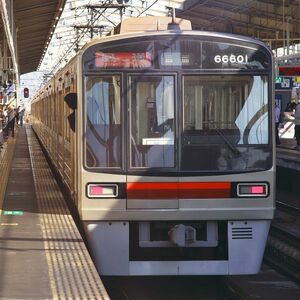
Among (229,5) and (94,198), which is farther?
(229,5)

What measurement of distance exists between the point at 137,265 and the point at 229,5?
604 inches

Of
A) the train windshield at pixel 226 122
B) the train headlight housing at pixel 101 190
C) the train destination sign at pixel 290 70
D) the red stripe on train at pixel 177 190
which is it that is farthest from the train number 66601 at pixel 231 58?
the train destination sign at pixel 290 70

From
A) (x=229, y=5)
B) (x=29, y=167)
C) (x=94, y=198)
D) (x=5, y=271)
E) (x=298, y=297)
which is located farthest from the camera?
(x=229, y=5)

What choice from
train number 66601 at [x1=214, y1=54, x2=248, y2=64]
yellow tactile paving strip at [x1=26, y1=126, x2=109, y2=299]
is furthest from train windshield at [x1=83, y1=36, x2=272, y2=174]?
yellow tactile paving strip at [x1=26, y1=126, x2=109, y2=299]

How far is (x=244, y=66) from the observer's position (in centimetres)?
618

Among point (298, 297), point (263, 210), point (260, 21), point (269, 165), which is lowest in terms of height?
point (298, 297)

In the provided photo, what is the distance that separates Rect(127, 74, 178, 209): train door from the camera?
19.8 feet

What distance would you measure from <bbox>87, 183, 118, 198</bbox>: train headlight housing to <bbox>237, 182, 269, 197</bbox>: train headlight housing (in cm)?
119

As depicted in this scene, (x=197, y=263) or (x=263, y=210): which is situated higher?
(x=263, y=210)

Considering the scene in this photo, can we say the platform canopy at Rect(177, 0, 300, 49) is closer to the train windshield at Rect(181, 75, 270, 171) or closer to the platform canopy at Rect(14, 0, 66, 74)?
the platform canopy at Rect(14, 0, 66, 74)

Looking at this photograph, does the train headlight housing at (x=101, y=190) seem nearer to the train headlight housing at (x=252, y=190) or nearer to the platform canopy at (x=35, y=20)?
the train headlight housing at (x=252, y=190)

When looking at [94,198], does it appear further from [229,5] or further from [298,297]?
[229,5]

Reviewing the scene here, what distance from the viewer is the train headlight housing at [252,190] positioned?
6109 millimetres

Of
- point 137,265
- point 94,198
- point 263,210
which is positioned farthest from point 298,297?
point 94,198
